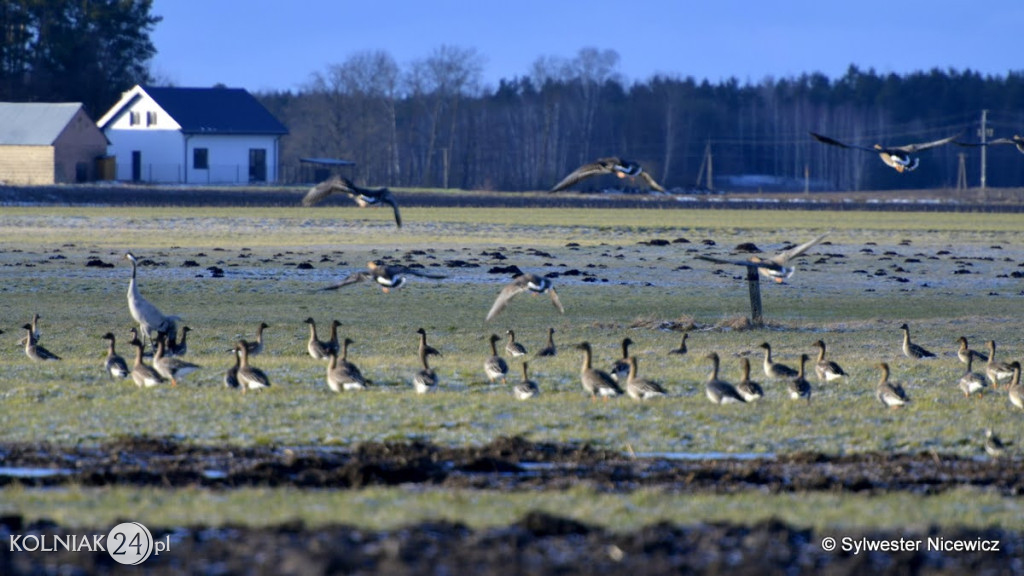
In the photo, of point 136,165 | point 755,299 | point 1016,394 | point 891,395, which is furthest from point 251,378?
point 136,165

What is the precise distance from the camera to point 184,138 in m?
94.0

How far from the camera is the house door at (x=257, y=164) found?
9794 centimetres

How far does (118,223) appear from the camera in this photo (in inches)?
2128

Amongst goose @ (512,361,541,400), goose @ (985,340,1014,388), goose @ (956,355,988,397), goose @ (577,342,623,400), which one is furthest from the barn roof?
goose @ (956,355,988,397)

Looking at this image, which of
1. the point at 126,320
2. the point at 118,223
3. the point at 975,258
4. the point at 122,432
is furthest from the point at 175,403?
the point at 118,223

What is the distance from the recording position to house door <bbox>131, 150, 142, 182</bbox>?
94.3 metres

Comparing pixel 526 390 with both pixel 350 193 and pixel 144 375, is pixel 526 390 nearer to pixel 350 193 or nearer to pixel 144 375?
pixel 350 193

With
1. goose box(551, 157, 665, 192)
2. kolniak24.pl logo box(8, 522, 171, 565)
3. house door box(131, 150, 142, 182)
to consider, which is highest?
house door box(131, 150, 142, 182)

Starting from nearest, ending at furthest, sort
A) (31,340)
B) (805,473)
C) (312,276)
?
(805,473), (31,340), (312,276)

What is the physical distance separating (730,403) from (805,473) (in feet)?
11.8

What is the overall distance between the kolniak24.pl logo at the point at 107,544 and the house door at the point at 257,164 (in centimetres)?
9134

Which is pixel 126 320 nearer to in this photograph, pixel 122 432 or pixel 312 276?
pixel 312 276

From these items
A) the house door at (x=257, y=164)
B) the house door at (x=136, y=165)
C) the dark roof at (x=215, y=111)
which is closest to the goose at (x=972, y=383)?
the dark roof at (x=215, y=111)

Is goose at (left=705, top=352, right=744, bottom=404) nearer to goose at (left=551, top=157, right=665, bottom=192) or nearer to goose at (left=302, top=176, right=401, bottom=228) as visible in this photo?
→ goose at (left=551, top=157, right=665, bottom=192)
